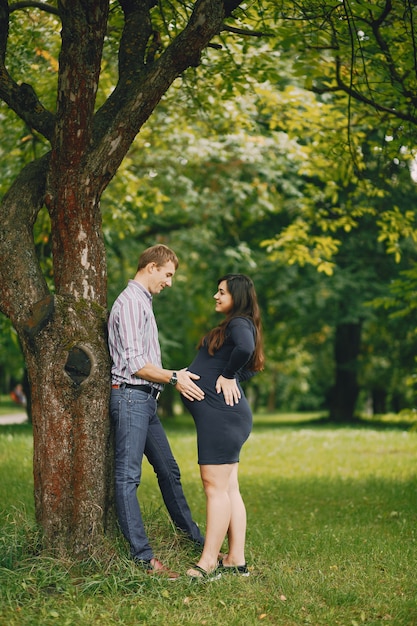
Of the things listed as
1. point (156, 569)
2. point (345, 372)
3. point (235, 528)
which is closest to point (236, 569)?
point (235, 528)

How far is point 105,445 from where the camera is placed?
5.32 m

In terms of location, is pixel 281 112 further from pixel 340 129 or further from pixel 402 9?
pixel 402 9

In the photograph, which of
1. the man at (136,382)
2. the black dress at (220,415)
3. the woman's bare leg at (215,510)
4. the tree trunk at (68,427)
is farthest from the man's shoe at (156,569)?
the black dress at (220,415)

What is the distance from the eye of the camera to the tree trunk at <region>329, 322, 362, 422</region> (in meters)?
24.6

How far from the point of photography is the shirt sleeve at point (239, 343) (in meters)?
5.10

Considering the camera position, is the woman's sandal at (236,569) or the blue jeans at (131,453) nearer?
the blue jeans at (131,453)

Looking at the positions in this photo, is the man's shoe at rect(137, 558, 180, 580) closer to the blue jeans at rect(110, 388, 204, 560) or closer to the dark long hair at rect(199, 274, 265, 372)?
the blue jeans at rect(110, 388, 204, 560)

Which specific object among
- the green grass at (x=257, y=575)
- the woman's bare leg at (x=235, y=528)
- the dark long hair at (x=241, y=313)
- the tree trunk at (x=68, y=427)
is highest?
the dark long hair at (x=241, y=313)

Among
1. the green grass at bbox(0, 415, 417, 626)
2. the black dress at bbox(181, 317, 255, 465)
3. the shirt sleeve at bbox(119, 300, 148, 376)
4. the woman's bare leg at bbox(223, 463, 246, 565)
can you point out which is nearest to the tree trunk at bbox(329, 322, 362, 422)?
the green grass at bbox(0, 415, 417, 626)

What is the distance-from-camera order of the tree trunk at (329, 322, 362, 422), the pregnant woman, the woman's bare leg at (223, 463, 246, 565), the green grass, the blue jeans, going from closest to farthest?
the green grass < the blue jeans < the pregnant woman < the woman's bare leg at (223, 463, 246, 565) < the tree trunk at (329, 322, 362, 422)

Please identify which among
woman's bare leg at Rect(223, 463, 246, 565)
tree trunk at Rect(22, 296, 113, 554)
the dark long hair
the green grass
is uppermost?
the dark long hair

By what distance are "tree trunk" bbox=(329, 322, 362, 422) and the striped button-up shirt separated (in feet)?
63.4

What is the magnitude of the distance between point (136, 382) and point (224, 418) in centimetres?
68

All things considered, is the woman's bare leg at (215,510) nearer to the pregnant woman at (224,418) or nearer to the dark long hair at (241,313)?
the pregnant woman at (224,418)
